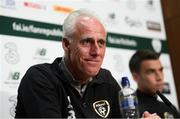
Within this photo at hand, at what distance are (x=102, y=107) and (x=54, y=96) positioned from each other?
29 centimetres

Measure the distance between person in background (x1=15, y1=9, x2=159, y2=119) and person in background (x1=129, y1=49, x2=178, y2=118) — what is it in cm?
90

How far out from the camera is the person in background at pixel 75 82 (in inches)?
68.6

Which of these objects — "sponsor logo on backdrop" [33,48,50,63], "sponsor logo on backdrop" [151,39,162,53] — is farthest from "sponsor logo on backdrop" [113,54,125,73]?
"sponsor logo on backdrop" [33,48,50,63]

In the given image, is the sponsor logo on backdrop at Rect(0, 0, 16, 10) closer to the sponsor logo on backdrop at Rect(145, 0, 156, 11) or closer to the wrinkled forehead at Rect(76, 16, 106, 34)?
the wrinkled forehead at Rect(76, 16, 106, 34)

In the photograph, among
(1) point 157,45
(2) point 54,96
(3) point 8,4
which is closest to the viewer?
(2) point 54,96

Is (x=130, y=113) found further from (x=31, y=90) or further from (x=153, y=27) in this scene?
(x=153, y=27)

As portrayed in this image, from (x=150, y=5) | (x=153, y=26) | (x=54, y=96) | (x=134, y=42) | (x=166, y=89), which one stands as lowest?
(x=166, y=89)

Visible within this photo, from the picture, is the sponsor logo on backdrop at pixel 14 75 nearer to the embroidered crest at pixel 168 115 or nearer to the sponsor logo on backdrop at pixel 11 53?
the sponsor logo on backdrop at pixel 11 53

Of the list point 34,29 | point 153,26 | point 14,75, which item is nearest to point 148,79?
point 153,26

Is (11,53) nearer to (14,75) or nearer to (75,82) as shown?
(14,75)

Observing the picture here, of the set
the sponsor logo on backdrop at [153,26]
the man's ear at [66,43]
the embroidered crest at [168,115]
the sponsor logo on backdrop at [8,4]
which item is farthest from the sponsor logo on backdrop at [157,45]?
the man's ear at [66,43]

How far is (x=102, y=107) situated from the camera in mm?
1914

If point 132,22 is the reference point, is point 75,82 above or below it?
below

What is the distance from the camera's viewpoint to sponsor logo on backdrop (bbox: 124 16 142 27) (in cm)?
334
